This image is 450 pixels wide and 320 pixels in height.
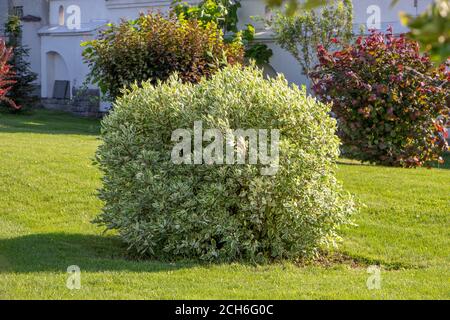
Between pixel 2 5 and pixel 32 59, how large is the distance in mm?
3453

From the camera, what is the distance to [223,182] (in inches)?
304

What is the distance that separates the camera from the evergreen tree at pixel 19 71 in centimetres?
2403

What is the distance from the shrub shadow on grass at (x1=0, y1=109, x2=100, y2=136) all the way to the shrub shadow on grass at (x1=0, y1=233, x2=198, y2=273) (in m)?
8.51

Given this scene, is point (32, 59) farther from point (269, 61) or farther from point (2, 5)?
point (269, 61)

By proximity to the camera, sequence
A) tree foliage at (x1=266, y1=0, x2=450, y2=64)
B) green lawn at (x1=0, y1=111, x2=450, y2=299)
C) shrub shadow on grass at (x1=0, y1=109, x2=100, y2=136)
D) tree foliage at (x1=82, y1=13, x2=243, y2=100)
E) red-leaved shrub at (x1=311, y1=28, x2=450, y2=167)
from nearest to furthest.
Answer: tree foliage at (x1=266, y1=0, x2=450, y2=64) < green lawn at (x1=0, y1=111, x2=450, y2=299) < red-leaved shrub at (x1=311, y1=28, x2=450, y2=167) < tree foliage at (x1=82, y1=13, x2=243, y2=100) < shrub shadow on grass at (x1=0, y1=109, x2=100, y2=136)

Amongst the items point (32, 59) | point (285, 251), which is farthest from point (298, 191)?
point (32, 59)

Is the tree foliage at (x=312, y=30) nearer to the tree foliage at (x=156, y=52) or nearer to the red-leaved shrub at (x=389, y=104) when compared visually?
the tree foliage at (x=156, y=52)

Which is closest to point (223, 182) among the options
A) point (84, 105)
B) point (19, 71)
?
point (84, 105)

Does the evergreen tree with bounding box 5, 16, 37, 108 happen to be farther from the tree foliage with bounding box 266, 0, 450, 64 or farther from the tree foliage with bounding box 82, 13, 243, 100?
the tree foliage with bounding box 266, 0, 450, 64

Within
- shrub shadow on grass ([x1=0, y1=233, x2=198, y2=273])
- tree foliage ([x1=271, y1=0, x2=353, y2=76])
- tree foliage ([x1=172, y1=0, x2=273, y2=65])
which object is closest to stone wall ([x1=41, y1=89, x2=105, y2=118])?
tree foliage ([x1=172, y1=0, x2=273, y2=65])

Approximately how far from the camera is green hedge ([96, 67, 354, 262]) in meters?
7.67

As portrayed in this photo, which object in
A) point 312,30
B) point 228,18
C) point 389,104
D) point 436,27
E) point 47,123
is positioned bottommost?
point 47,123

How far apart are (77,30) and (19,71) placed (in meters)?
2.11

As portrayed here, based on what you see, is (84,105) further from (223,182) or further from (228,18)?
(223,182)
